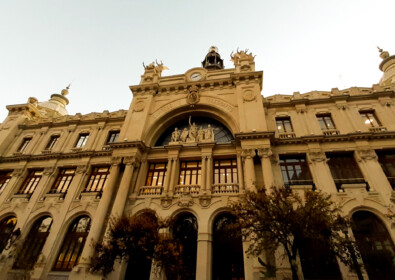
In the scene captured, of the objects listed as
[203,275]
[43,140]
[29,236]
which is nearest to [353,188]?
[203,275]

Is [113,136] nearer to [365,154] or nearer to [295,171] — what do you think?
[295,171]

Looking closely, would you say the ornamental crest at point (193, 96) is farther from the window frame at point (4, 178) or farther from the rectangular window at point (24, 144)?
the window frame at point (4, 178)

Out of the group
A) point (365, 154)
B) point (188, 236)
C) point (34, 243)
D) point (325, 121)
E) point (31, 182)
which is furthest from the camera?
point (31, 182)

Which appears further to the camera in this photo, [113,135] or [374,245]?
[113,135]

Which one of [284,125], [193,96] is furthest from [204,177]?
[193,96]

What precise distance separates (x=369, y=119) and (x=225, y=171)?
13.8 m

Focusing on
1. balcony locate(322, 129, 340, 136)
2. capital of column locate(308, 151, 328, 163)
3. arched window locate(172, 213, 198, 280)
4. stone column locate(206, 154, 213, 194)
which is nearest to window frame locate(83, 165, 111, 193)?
arched window locate(172, 213, 198, 280)

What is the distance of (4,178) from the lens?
22.8m

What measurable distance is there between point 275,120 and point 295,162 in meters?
4.76

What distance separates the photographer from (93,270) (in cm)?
1277

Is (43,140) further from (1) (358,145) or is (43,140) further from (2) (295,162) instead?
(1) (358,145)

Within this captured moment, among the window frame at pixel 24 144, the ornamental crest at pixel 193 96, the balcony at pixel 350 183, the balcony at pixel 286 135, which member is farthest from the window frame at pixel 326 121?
the window frame at pixel 24 144

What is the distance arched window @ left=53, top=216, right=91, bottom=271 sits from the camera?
1647 centimetres

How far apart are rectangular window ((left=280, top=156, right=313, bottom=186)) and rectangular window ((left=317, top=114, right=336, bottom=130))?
4.11 meters
